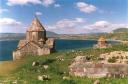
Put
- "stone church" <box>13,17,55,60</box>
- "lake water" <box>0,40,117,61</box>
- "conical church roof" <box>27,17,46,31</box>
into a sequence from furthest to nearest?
"lake water" <box>0,40,117,61</box>, "conical church roof" <box>27,17,46,31</box>, "stone church" <box>13,17,55,60</box>

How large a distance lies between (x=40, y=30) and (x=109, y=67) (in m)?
24.4

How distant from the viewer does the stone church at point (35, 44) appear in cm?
4225

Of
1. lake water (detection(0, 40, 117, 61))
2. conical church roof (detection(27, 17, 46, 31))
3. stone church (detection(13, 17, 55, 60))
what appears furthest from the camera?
lake water (detection(0, 40, 117, 61))

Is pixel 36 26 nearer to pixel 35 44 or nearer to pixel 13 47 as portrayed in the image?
pixel 35 44

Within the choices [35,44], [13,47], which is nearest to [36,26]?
[35,44]

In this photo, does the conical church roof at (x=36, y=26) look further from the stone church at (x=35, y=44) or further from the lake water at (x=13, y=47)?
the lake water at (x=13, y=47)

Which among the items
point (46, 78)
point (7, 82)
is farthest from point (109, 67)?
point (7, 82)

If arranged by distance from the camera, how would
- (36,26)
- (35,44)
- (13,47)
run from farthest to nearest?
(13,47)
(36,26)
(35,44)

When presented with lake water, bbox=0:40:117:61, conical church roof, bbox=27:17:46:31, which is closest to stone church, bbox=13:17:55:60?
conical church roof, bbox=27:17:46:31

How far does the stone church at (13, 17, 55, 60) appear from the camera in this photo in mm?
42250

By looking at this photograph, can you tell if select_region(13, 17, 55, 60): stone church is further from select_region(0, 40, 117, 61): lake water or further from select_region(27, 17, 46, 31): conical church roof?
select_region(0, 40, 117, 61): lake water

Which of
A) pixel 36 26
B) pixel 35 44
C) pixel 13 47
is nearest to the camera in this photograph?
pixel 35 44

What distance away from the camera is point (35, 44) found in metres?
42.4

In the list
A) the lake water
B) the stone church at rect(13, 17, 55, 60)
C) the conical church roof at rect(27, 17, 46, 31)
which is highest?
the conical church roof at rect(27, 17, 46, 31)
